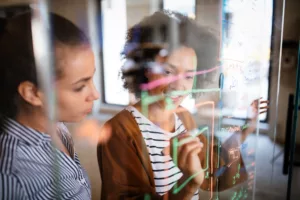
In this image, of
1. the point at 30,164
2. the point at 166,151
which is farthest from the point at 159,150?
the point at 30,164

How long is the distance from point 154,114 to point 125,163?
107 millimetres

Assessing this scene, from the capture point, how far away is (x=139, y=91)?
581 mm

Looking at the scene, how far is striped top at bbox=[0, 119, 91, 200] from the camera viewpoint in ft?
1.58

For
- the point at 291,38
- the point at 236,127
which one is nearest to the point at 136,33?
the point at 236,127

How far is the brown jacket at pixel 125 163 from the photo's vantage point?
569 mm

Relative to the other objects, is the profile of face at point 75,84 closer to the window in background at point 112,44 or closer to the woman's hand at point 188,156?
the window in background at point 112,44

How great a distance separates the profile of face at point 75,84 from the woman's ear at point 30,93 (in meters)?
0.03

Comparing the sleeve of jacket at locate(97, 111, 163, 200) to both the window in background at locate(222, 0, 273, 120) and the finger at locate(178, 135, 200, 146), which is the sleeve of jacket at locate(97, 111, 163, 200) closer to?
the finger at locate(178, 135, 200, 146)

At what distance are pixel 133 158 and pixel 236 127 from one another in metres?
0.41

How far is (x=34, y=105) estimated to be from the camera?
1.60 ft

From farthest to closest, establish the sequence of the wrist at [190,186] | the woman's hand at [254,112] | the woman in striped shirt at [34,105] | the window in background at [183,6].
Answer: the woman's hand at [254,112] < the wrist at [190,186] < the window in background at [183,6] < the woman in striped shirt at [34,105]

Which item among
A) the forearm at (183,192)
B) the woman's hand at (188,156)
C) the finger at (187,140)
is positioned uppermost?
the finger at (187,140)

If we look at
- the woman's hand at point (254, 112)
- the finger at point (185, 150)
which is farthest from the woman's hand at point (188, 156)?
the woman's hand at point (254, 112)

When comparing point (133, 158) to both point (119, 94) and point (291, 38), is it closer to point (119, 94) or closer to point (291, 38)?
point (119, 94)
